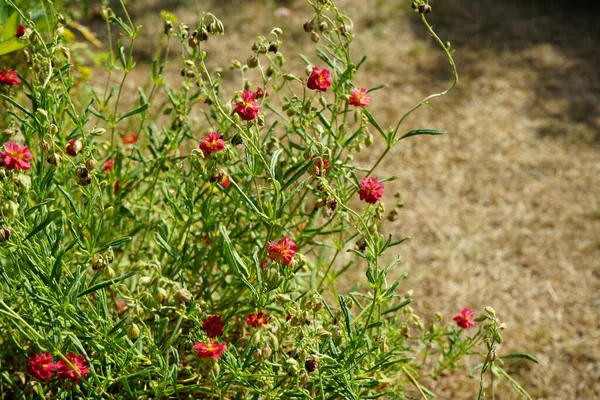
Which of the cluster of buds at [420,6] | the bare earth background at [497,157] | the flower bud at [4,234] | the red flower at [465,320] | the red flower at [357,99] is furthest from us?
the bare earth background at [497,157]

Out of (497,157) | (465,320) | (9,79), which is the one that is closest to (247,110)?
(9,79)

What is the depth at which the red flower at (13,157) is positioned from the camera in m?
1.15

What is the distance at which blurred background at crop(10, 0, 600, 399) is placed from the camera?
2463mm

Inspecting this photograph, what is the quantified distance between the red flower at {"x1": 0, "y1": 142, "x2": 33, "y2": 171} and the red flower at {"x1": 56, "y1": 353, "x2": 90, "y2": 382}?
35cm

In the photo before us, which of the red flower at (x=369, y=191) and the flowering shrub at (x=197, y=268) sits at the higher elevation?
the red flower at (x=369, y=191)

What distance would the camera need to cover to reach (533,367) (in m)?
2.23

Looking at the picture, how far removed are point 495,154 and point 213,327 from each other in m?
2.32

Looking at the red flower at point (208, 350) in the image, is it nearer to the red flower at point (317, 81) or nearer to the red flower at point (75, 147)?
the red flower at point (75, 147)

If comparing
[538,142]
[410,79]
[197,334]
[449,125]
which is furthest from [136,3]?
[197,334]

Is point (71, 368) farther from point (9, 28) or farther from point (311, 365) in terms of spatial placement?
point (9, 28)

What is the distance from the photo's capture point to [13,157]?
116 cm

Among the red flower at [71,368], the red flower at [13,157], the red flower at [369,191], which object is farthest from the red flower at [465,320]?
the red flower at [13,157]

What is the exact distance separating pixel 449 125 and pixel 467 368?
153cm

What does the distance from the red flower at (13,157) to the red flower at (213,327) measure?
0.41 meters
